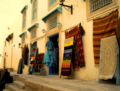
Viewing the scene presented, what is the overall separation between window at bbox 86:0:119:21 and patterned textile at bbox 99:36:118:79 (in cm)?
94

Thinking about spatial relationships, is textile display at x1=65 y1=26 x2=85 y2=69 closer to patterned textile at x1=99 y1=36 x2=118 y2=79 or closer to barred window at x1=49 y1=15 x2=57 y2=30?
patterned textile at x1=99 y1=36 x2=118 y2=79

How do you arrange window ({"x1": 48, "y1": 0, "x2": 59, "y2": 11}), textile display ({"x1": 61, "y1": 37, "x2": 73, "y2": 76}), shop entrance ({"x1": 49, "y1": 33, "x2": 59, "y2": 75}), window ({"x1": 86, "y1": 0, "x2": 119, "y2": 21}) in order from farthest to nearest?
shop entrance ({"x1": 49, "y1": 33, "x2": 59, "y2": 75}) < window ({"x1": 48, "y1": 0, "x2": 59, "y2": 11}) < textile display ({"x1": 61, "y1": 37, "x2": 73, "y2": 76}) < window ({"x1": 86, "y1": 0, "x2": 119, "y2": 21})

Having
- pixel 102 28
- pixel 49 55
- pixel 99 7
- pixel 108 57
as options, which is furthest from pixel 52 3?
pixel 108 57

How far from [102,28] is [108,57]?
99cm

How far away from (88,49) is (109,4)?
169 centimetres

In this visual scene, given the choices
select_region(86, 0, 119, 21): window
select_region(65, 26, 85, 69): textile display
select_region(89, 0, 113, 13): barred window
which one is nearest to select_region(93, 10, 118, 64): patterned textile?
select_region(86, 0, 119, 21): window

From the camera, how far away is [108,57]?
3.59 meters

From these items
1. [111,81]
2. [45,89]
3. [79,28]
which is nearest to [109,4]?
[79,28]

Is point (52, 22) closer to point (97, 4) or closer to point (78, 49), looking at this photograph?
point (78, 49)

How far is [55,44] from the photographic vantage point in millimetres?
7691

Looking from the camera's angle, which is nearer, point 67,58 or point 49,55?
point 67,58

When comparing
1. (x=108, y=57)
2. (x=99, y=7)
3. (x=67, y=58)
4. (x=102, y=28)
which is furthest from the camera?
(x=67, y=58)

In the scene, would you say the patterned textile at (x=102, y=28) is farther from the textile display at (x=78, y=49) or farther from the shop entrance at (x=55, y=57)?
the shop entrance at (x=55, y=57)

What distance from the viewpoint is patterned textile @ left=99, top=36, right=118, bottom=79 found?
3408 mm
